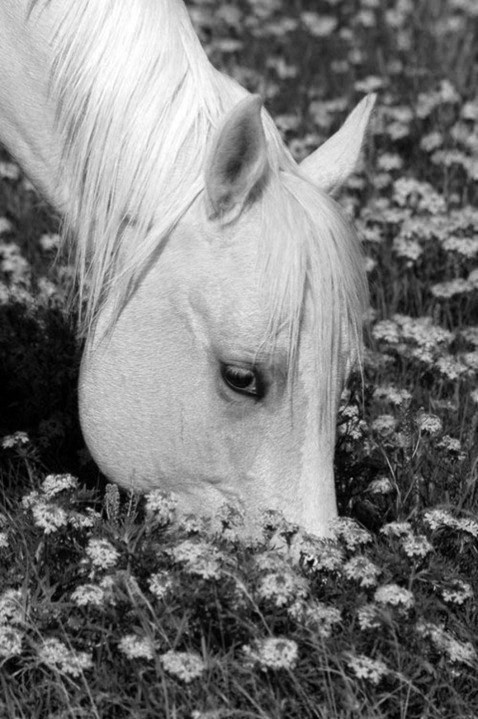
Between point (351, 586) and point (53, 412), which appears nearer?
point (351, 586)

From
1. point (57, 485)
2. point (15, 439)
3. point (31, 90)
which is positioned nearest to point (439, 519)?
point (57, 485)

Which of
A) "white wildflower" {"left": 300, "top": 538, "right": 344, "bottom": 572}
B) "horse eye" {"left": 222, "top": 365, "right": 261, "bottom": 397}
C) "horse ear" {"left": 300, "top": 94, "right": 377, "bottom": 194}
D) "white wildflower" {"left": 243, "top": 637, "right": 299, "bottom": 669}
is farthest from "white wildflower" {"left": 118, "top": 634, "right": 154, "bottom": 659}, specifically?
"horse ear" {"left": 300, "top": 94, "right": 377, "bottom": 194}

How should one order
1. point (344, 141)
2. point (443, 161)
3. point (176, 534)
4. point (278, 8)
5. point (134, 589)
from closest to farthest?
point (134, 589)
point (176, 534)
point (344, 141)
point (443, 161)
point (278, 8)

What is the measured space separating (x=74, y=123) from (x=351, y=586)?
4.37 feet

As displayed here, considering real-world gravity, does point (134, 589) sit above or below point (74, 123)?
below

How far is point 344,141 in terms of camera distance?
144 inches

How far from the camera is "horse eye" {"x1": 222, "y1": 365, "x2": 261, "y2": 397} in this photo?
324 centimetres

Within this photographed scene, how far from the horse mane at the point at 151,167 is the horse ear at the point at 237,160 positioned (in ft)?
0.20

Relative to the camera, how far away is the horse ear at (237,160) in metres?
3.07

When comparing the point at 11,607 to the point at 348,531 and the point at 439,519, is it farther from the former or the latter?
the point at 439,519

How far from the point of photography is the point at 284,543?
3.23m

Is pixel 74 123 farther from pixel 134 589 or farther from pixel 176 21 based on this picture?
pixel 134 589

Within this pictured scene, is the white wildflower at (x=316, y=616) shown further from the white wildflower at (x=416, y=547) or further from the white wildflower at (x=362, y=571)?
the white wildflower at (x=416, y=547)

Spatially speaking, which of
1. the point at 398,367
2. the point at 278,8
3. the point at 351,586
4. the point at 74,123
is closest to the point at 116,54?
the point at 74,123
